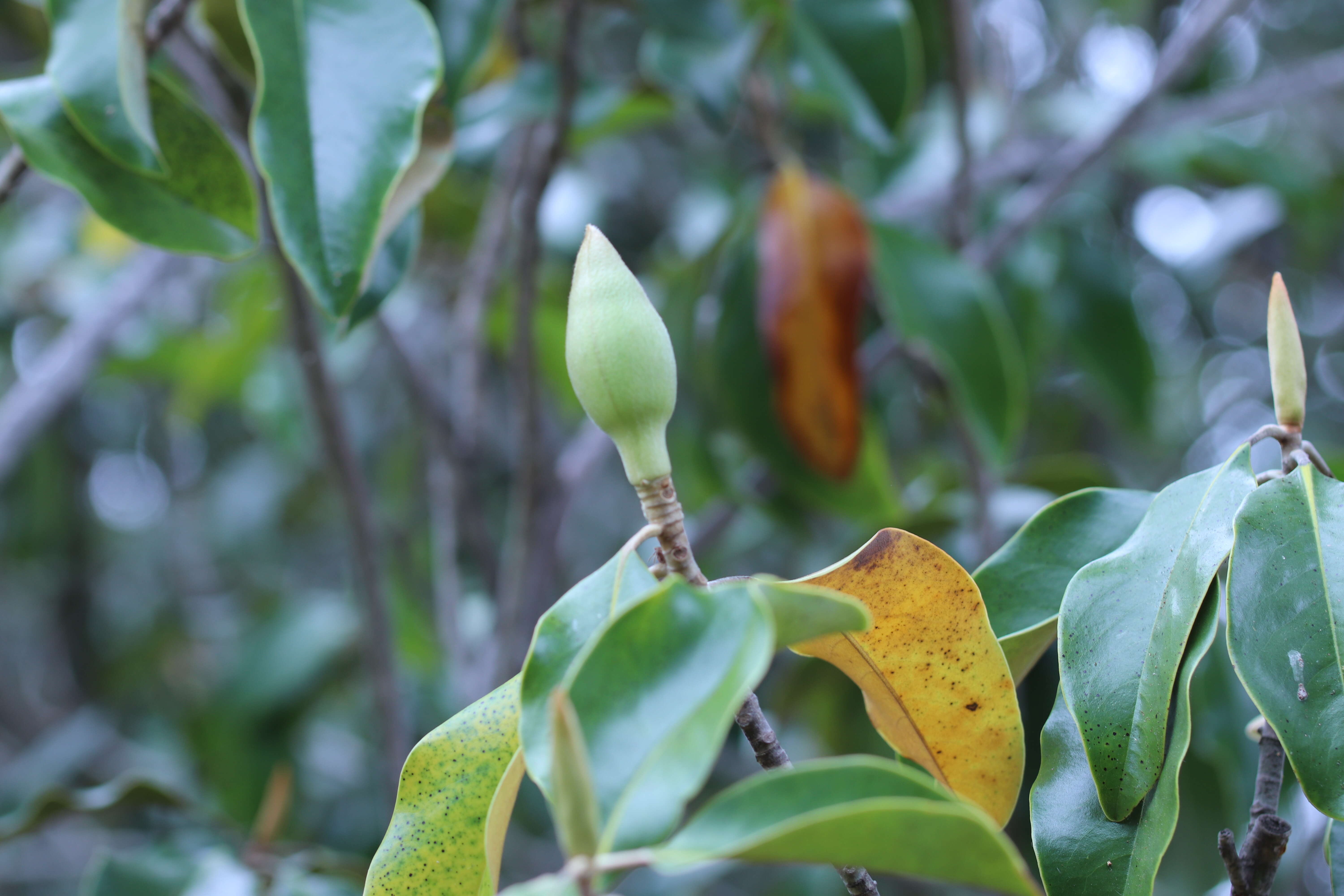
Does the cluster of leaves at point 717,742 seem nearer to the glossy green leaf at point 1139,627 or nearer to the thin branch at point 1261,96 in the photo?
the glossy green leaf at point 1139,627

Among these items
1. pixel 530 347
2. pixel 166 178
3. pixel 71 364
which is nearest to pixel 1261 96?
pixel 530 347

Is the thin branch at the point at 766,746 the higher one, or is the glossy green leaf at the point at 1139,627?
the glossy green leaf at the point at 1139,627

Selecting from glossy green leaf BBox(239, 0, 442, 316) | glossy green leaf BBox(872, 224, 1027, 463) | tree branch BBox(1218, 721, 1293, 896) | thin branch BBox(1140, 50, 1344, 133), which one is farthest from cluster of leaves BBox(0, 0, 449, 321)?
thin branch BBox(1140, 50, 1344, 133)

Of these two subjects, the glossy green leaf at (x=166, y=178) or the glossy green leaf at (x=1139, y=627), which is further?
the glossy green leaf at (x=166, y=178)

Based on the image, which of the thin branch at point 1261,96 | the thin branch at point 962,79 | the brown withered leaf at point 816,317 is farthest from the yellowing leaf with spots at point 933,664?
the thin branch at point 1261,96

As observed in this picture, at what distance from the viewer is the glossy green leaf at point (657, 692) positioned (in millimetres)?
219

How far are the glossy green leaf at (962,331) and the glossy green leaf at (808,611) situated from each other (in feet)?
1.75

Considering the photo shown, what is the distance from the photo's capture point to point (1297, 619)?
284 millimetres

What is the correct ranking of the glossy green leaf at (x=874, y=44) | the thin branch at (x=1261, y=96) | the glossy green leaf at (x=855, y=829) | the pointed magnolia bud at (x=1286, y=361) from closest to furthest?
the glossy green leaf at (x=855, y=829) < the pointed magnolia bud at (x=1286, y=361) < the glossy green leaf at (x=874, y=44) < the thin branch at (x=1261, y=96)

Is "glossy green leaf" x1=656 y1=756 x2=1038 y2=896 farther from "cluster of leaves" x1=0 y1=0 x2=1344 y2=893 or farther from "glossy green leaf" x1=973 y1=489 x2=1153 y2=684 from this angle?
"glossy green leaf" x1=973 y1=489 x2=1153 y2=684

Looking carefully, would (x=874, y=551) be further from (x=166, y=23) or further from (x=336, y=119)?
(x=166, y=23)

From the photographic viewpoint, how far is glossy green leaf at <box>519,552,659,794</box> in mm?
250

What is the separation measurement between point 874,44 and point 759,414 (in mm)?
288

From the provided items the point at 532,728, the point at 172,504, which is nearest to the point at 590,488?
the point at 172,504
